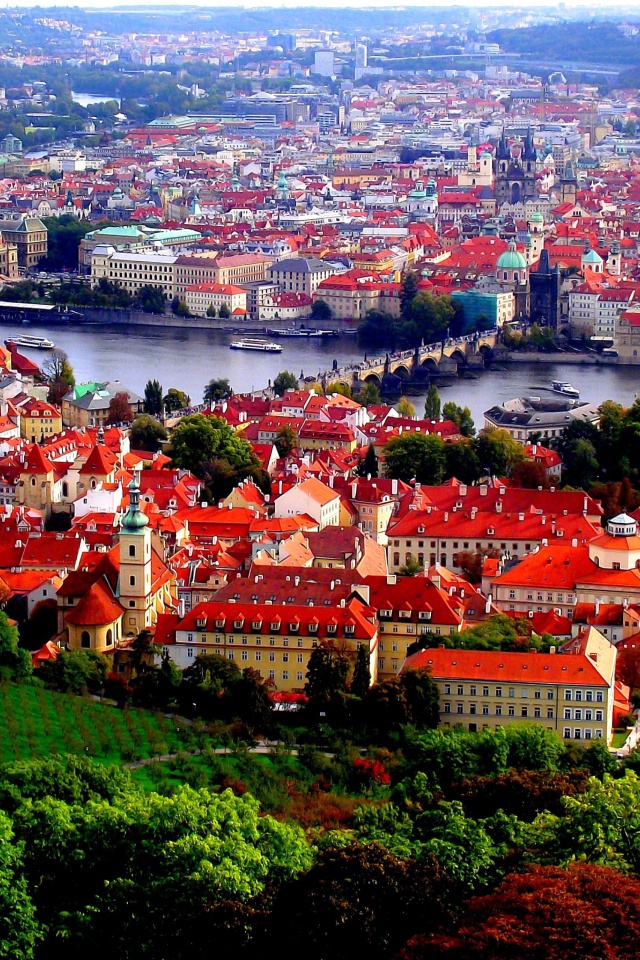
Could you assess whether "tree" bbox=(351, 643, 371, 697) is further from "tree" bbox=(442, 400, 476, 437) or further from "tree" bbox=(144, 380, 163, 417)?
"tree" bbox=(144, 380, 163, 417)

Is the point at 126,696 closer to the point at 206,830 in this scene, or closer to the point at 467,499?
the point at 206,830

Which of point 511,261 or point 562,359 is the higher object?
point 511,261

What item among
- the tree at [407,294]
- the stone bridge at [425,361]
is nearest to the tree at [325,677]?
the stone bridge at [425,361]

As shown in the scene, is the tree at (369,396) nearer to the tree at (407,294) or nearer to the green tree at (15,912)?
the tree at (407,294)

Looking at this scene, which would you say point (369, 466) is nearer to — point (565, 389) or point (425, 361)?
point (565, 389)

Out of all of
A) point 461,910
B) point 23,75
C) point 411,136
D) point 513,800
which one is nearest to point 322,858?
point 461,910

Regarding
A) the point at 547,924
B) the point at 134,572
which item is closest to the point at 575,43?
the point at 134,572

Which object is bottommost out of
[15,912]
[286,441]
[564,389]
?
[564,389]
